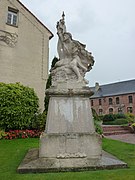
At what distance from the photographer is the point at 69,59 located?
6.16 meters

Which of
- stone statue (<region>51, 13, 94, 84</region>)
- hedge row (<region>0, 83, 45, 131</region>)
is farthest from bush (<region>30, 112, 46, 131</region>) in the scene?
stone statue (<region>51, 13, 94, 84</region>)

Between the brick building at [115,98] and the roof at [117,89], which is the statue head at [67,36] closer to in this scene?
the brick building at [115,98]

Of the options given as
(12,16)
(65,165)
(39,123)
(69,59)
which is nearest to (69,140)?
(65,165)

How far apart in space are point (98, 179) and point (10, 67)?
45.7ft

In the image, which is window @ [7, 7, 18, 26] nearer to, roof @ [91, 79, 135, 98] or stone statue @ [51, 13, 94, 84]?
stone statue @ [51, 13, 94, 84]

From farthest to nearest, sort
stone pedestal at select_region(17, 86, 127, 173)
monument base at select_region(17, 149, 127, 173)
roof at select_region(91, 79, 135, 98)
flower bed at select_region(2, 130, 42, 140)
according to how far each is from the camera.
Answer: roof at select_region(91, 79, 135, 98), flower bed at select_region(2, 130, 42, 140), stone pedestal at select_region(17, 86, 127, 173), monument base at select_region(17, 149, 127, 173)

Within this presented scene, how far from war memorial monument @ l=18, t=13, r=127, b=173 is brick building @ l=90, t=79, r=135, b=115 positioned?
43075mm

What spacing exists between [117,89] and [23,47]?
3797 cm

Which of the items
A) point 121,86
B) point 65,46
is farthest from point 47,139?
point 121,86

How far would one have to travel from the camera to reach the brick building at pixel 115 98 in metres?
46.9

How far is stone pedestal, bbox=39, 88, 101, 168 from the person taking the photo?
4.75 meters

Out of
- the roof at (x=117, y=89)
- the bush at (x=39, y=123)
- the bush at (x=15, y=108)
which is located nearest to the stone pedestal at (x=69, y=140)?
the bush at (x=15, y=108)

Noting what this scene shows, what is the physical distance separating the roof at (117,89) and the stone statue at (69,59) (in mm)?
42644

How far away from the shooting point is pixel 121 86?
50.5 meters
